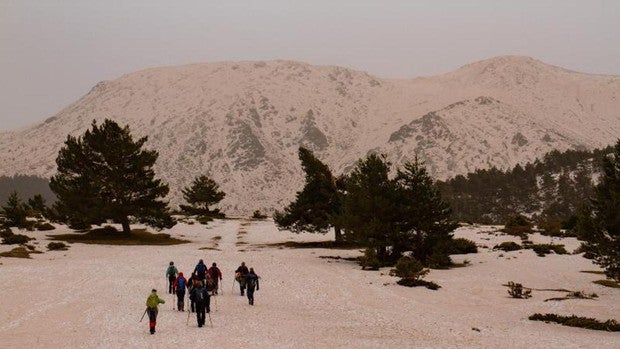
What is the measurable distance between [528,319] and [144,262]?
28.3m

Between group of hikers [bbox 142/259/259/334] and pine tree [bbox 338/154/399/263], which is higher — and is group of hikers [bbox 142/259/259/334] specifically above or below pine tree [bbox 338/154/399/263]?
below

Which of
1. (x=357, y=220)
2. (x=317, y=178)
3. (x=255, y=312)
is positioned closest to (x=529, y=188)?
(x=317, y=178)

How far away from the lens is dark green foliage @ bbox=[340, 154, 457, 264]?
4109 centimetres

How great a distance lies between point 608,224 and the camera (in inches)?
1045

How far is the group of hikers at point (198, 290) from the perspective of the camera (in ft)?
62.8

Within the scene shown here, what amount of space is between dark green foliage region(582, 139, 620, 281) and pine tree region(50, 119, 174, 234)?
44514 mm

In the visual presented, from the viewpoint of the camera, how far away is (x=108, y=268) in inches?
1464

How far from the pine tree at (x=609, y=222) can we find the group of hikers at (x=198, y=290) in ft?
56.2

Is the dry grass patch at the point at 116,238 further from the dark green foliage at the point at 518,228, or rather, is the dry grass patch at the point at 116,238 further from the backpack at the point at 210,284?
the dark green foliage at the point at 518,228

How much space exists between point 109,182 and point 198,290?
41.4 m

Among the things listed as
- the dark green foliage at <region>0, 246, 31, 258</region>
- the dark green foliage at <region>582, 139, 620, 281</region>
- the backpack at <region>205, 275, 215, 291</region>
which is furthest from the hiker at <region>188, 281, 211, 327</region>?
the dark green foliage at <region>0, 246, 31, 258</region>

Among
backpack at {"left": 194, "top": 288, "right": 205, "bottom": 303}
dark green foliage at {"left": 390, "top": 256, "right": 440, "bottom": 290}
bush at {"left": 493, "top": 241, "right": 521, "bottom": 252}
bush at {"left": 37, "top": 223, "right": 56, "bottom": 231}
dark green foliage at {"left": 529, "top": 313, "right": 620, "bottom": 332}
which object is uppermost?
bush at {"left": 37, "top": 223, "right": 56, "bottom": 231}

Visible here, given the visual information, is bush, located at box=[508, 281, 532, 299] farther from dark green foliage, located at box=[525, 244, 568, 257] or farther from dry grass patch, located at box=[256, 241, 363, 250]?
dry grass patch, located at box=[256, 241, 363, 250]

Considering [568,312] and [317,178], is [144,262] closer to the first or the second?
[317,178]
